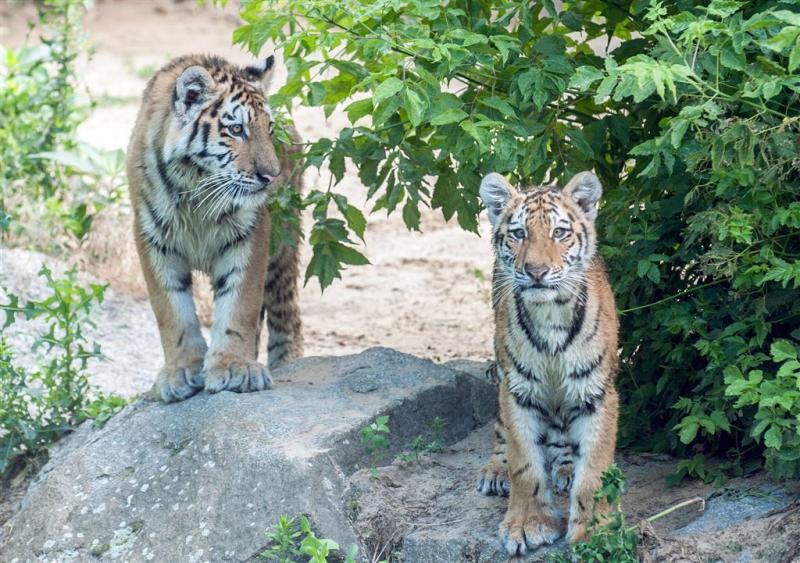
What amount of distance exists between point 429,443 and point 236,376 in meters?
0.93

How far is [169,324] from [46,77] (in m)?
4.16

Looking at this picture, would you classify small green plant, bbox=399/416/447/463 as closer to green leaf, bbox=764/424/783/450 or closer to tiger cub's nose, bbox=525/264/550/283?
tiger cub's nose, bbox=525/264/550/283

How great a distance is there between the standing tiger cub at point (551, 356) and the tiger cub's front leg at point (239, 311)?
4.79ft

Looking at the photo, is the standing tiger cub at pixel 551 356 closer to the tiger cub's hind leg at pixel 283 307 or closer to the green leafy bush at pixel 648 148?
the green leafy bush at pixel 648 148

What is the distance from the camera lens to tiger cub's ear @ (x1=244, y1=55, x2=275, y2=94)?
5.86 m

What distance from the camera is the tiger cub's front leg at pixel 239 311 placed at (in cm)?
563

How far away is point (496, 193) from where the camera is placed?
4750 millimetres

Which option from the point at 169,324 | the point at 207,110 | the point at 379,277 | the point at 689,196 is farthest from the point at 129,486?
the point at 379,277

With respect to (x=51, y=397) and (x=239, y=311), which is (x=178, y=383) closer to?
(x=239, y=311)

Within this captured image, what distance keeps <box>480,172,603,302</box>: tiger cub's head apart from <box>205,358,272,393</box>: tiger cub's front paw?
4.51 ft

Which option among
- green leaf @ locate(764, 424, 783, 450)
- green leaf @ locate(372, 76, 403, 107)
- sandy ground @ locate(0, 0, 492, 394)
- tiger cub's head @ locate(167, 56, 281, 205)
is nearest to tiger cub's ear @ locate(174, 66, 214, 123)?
tiger cub's head @ locate(167, 56, 281, 205)

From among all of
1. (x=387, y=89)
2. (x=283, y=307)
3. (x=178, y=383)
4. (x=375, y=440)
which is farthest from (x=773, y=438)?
(x=283, y=307)

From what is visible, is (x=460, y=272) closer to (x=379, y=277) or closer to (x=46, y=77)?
(x=379, y=277)

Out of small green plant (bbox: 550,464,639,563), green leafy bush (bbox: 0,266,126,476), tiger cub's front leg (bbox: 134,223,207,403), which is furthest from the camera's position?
green leafy bush (bbox: 0,266,126,476)
